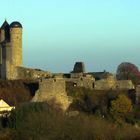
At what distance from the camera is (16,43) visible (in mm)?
67625

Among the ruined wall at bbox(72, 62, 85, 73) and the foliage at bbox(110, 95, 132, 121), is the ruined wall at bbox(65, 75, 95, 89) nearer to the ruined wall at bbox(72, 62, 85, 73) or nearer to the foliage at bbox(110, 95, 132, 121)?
the ruined wall at bbox(72, 62, 85, 73)

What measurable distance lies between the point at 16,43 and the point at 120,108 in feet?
34.7

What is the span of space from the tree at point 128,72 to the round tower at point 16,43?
9.19 meters

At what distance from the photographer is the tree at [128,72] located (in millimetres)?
75500

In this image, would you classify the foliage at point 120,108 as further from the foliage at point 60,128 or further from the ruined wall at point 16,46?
the ruined wall at point 16,46

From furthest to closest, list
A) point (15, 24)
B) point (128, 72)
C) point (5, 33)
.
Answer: point (128, 72), point (5, 33), point (15, 24)

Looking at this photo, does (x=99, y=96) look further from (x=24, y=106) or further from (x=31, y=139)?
(x=31, y=139)

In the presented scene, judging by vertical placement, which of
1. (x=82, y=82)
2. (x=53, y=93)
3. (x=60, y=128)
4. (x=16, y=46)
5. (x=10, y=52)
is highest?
(x=16, y=46)

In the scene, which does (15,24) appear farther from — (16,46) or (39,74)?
(39,74)

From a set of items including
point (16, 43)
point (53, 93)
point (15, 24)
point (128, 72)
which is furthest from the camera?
point (128, 72)

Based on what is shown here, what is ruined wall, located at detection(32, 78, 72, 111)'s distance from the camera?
2430 inches

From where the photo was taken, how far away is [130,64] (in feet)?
275

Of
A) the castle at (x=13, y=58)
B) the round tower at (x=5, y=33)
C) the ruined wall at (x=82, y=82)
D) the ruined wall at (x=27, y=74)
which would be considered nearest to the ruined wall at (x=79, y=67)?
the castle at (x=13, y=58)

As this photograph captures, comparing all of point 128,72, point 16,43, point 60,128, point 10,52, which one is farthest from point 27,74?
point 60,128
